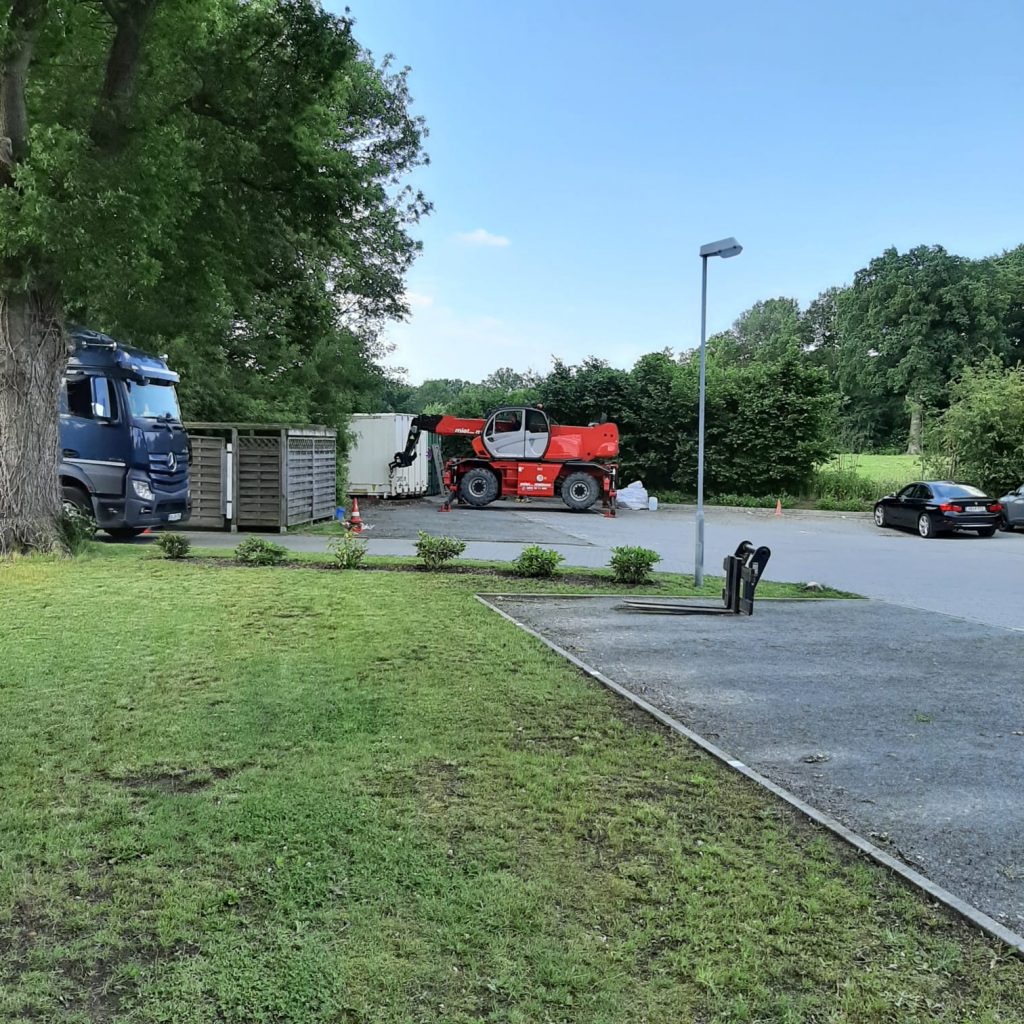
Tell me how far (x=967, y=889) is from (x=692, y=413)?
27.9 m

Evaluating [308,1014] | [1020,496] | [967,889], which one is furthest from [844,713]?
[1020,496]

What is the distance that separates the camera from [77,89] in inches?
434

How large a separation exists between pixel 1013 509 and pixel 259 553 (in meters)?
19.1

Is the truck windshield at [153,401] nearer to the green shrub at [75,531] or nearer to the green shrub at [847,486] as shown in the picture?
the green shrub at [75,531]

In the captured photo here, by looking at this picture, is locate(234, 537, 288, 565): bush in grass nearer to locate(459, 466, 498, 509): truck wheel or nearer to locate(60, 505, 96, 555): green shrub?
locate(60, 505, 96, 555): green shrub

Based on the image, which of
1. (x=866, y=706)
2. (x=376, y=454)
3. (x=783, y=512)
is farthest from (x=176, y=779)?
(x=783, y=512)

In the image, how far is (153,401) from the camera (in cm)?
1362

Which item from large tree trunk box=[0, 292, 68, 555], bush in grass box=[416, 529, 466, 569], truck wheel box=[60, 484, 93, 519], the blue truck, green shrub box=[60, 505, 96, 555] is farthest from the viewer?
truck wheel box=[60, 484, 93, 519]

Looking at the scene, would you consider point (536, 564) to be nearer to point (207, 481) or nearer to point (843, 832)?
point (843, 832)

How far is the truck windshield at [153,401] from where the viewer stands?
13.2 metres

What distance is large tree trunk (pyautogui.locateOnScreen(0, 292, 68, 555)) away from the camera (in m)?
10.5

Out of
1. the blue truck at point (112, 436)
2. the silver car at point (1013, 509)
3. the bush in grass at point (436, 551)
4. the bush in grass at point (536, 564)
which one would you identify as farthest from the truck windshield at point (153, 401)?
the silver car at point (1013, 509)

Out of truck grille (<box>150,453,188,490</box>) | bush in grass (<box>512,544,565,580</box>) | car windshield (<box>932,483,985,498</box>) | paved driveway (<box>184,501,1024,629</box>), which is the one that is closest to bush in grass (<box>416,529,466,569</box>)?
bush in grass (<box>512,544,565,580</box>)

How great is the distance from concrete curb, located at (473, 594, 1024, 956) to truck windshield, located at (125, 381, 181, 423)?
10125 mm
